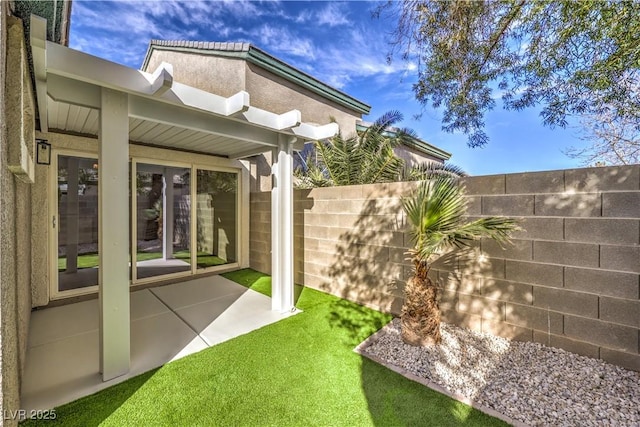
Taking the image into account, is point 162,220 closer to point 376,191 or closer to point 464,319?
point 376,191

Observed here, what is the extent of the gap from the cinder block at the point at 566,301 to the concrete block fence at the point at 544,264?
0.04ft

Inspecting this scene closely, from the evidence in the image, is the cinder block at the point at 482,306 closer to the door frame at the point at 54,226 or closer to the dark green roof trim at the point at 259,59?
the door frame at the point at 54,226

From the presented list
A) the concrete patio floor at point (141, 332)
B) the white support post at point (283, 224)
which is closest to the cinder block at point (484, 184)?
the white support post at point (283, 224)

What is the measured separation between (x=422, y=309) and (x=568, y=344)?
2.00 metres

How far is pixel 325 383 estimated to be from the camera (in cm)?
348

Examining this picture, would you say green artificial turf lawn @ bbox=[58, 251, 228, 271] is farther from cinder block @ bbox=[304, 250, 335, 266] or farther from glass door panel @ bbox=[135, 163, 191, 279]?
cinder block @ bbox=[304, 250, 335, 266]

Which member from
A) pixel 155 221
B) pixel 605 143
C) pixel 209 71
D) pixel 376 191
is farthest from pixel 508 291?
pixel 209 71

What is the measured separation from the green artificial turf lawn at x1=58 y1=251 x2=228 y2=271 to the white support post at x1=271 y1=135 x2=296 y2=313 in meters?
3.93

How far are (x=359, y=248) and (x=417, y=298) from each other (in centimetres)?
221

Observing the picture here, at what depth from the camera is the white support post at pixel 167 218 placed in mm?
8133

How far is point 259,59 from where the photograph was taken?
958cm

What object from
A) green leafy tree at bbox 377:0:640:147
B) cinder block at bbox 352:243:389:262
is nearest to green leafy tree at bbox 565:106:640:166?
green leafy tree at bbox 377:0:640:147

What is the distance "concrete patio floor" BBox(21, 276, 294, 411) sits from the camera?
339cm

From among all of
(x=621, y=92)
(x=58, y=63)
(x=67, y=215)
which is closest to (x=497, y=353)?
(x=621, y=92)
